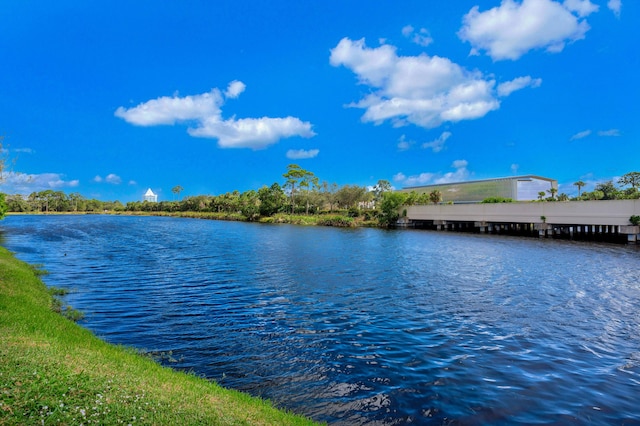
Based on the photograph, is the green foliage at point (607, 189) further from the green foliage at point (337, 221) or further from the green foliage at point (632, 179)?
the green foliage at point (337, 221)

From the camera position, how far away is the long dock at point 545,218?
4034cm

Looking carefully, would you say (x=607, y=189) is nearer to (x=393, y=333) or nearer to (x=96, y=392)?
(x=393, y=333)

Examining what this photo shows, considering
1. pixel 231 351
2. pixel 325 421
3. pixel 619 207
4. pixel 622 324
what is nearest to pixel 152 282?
pixel 231 351

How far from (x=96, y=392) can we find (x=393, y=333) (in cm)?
854

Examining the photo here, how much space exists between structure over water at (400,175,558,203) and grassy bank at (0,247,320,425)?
110 metres

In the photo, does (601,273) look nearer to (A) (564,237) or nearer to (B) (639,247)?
(B) (639,247)

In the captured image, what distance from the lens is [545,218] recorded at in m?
49.0

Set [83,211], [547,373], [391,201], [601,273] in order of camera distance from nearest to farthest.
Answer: [547,373]
[601,273]
[391,201]
[83,211]

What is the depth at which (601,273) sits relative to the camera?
2202 centimetres

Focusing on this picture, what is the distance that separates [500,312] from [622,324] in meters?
3.76

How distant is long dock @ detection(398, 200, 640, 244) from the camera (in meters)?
40.3

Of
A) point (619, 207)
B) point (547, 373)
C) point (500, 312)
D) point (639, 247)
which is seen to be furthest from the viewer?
point (619, 207)

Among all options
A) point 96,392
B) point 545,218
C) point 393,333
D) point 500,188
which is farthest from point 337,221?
point 96,392

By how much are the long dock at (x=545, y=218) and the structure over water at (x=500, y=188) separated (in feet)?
152
